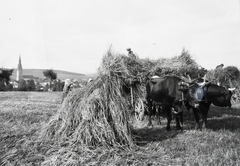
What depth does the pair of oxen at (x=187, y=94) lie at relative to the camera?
271 inches

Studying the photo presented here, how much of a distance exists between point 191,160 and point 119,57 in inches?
133

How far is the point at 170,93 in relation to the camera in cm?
793

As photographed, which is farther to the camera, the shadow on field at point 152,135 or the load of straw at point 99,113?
the shadow on field at point 152,135

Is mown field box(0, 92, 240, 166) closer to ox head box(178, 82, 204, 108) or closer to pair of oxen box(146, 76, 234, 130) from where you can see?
pair of oxen box(146, 76, 234, 130)

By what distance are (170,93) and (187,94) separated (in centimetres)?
89

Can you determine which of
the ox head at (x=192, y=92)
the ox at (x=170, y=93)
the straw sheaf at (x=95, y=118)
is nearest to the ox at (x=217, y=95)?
the ox head at (x=192, y=92)

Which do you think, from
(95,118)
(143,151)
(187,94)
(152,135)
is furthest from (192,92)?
(95,118)

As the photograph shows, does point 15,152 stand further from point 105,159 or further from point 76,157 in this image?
point 105,159

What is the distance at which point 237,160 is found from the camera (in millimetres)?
4699

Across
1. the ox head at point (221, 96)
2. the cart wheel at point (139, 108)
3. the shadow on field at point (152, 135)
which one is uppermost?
the ox head at point (221, 96)

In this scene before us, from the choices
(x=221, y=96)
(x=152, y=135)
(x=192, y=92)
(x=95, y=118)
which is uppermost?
(x=192, y=92)

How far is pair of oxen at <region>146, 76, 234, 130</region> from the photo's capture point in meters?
6.89

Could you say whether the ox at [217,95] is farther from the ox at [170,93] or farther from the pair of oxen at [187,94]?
the ox at [170,93]

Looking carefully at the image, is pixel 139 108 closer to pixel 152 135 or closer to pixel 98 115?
pixel 152 135
